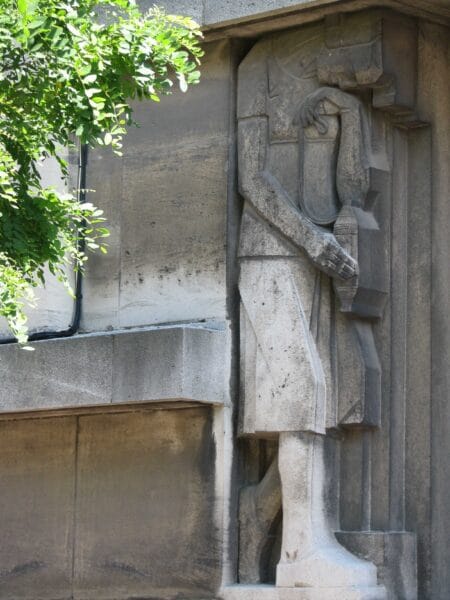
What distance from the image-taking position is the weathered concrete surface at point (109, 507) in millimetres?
14984

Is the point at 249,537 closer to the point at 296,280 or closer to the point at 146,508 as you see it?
the point at 146,508

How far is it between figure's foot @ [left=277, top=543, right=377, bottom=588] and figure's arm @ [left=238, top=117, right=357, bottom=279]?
6.92ft

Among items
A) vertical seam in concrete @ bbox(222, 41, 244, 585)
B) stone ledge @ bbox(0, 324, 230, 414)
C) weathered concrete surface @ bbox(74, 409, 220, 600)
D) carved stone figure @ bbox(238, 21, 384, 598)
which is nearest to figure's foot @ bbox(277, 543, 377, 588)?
carved stone figure @ bbox(238, 21, 384, 598)

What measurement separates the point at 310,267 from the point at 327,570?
234cm

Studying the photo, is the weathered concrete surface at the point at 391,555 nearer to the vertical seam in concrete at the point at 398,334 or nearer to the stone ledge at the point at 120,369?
the vertical seam in concrete at the point at 398,334

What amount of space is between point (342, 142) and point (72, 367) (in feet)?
9.31

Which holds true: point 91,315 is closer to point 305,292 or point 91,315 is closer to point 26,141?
point 305,292

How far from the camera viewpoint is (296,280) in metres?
14.7

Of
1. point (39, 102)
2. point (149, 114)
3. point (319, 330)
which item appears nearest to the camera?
point (39, 102)

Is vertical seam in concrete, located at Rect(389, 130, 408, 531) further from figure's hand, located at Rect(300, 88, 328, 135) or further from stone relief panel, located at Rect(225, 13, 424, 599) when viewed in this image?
figure's hand, located at Rect(300, 88, 328, 135)

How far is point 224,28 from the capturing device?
1530 centimetres

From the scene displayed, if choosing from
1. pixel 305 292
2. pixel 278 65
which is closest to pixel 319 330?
pixel 305 292

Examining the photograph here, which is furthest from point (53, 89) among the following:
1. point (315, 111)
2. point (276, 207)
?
point (315, 111)

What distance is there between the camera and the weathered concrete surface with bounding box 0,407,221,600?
14984 millimetres
